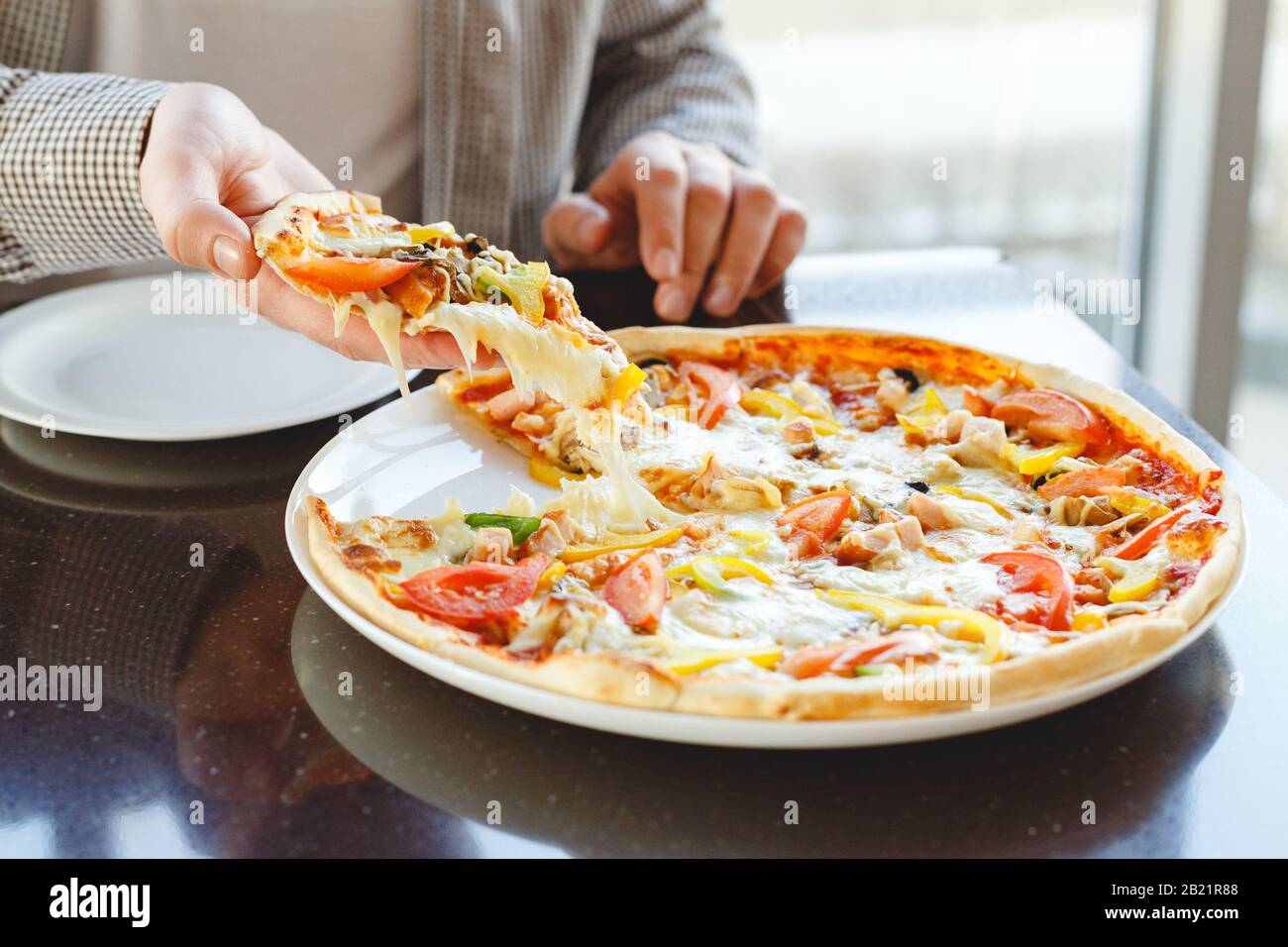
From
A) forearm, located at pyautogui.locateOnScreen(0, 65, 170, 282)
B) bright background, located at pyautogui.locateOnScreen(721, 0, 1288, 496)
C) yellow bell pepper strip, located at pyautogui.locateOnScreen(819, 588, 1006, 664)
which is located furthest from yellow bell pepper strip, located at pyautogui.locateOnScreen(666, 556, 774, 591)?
bright background, located at pyautogui.locateOnScreen(721, 0, 1288, 496)

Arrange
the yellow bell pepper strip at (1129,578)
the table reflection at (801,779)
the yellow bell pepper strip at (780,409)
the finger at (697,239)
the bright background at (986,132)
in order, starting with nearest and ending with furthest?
the table reflection at (801,779) → the yellow bell pepper strip at (1129,578) → the yellow bell pepper strip at (780,409) → the finger at (697,239) → the bright background at (986,132)

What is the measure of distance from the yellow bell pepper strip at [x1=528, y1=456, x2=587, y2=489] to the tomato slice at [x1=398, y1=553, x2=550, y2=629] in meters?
0.50

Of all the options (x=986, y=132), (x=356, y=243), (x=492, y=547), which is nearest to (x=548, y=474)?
(x=492, y=547)

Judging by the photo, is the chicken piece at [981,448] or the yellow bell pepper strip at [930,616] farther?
the chicken piece at [981,448]

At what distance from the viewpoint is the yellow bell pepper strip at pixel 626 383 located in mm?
2400

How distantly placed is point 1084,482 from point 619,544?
89cm

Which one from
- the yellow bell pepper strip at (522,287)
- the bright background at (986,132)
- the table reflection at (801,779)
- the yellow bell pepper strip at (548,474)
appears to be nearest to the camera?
the table reflection at (801,779)

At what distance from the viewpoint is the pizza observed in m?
1.68

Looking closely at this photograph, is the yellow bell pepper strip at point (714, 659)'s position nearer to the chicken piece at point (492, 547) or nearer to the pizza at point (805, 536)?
the pizza at point (805, 536)

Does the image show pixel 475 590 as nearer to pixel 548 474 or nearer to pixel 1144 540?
pixel 548 474

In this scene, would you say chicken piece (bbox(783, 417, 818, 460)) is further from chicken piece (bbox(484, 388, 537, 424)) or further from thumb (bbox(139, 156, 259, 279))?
thumb (bbox(139, 156, 259, 279))

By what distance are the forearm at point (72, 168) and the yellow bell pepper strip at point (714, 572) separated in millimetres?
1544

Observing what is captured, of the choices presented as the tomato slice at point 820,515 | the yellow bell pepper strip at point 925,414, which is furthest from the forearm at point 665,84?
the tomato slice at point 820,515
